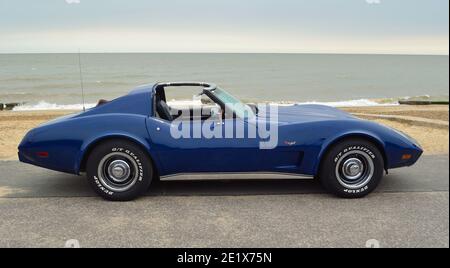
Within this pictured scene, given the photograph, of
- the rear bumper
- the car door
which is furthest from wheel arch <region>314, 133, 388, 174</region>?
the car door

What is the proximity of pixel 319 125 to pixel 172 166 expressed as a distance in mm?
1561

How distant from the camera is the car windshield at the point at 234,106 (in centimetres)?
429

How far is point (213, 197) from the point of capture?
4246 millimetres

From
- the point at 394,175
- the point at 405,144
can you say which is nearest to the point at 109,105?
the point at 405,144

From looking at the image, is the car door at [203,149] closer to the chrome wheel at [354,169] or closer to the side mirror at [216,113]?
the side mirror at [216,113]

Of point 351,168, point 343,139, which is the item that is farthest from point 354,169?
point 343,139

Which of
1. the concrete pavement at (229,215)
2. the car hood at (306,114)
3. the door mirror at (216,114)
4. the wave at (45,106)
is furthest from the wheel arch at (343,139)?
the wave at (45,106)

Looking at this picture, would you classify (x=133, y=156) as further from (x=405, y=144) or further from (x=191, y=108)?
(x=405, y=144)

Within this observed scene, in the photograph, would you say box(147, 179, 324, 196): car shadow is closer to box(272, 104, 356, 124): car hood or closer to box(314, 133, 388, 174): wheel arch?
box(314, 133, 388, 174): wheel arch

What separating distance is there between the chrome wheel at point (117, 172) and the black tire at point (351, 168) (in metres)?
1.95

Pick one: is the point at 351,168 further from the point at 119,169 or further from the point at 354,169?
the point at 119,169

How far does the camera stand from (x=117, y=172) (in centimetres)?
414
